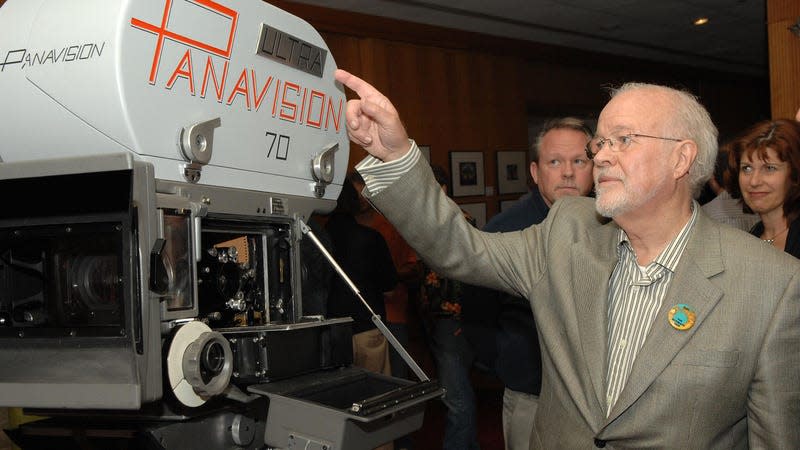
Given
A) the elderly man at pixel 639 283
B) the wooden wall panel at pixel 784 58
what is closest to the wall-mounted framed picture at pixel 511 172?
the wooden wall panel at pixel 784 58

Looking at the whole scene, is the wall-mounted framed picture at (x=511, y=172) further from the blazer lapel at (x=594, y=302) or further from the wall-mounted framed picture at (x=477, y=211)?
the blazer lapel at (x=594, y=302)

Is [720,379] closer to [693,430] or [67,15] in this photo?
[693,430]

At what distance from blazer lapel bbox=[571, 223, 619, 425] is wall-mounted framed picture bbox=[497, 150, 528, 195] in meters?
5.39


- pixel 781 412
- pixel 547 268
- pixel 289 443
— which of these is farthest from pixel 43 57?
pixel 781 412

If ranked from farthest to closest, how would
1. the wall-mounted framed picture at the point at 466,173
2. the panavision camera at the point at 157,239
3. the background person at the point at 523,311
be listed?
1. the wall-mounted framed picture at the point at 466,173
2. the background person at the point at 523,311
3. the panavision camera at the point at 157,239

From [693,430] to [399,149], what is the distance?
3.01 feet

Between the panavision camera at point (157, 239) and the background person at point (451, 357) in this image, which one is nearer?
the panavision camera at point (157, 239)

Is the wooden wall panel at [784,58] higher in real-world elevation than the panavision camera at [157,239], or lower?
higher

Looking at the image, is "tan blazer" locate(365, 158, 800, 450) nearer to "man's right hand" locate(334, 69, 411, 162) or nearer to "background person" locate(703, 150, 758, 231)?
"man's right hand" locate(334, 69, 411, 162)

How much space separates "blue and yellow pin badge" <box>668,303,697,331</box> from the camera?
1568 mm

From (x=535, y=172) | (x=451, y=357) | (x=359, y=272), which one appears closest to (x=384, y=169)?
(x=535, y=172)

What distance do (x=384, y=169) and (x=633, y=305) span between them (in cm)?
69

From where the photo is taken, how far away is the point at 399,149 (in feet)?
5.43

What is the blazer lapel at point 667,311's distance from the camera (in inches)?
61.6
